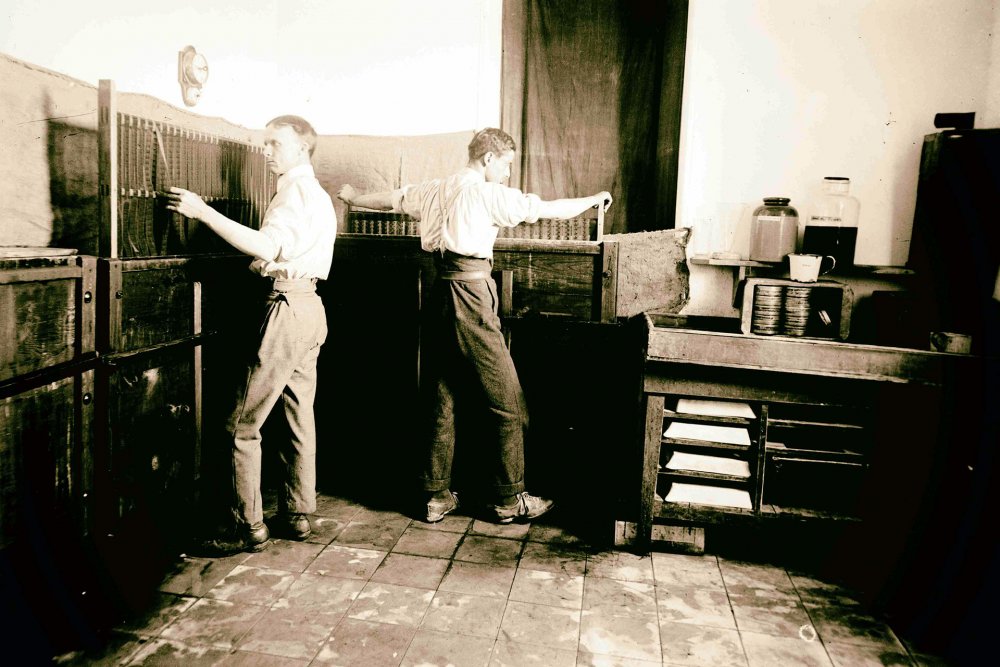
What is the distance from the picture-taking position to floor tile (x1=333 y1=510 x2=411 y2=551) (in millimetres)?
3438

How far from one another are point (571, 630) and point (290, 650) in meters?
1.03

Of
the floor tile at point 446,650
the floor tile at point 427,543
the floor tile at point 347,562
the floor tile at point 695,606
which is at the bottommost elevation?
the floor tile at point 446,650

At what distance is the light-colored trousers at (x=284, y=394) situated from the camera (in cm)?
319

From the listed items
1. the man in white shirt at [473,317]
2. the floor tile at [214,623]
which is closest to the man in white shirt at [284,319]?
the floor tile at [214,623]

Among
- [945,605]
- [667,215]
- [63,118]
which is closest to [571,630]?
[945,605]

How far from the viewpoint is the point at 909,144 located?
12.8 feet

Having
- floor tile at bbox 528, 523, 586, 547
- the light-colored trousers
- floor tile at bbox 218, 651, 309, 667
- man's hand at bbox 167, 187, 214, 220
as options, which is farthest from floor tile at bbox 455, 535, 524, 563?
man's hand at bbox 167, 187, 214, 220

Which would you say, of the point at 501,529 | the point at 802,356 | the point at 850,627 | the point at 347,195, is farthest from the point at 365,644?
the point at 347,195

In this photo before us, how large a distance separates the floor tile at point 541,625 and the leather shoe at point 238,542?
121 centimetres

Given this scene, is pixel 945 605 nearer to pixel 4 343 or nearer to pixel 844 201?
pixel 844 201

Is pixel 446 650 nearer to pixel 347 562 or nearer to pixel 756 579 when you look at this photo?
pixel 347 562

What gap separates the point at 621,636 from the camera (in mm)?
2688

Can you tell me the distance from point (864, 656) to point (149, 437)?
301 cm

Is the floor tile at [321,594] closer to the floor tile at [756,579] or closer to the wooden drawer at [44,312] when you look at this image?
the wooden drawer at [44,312]
